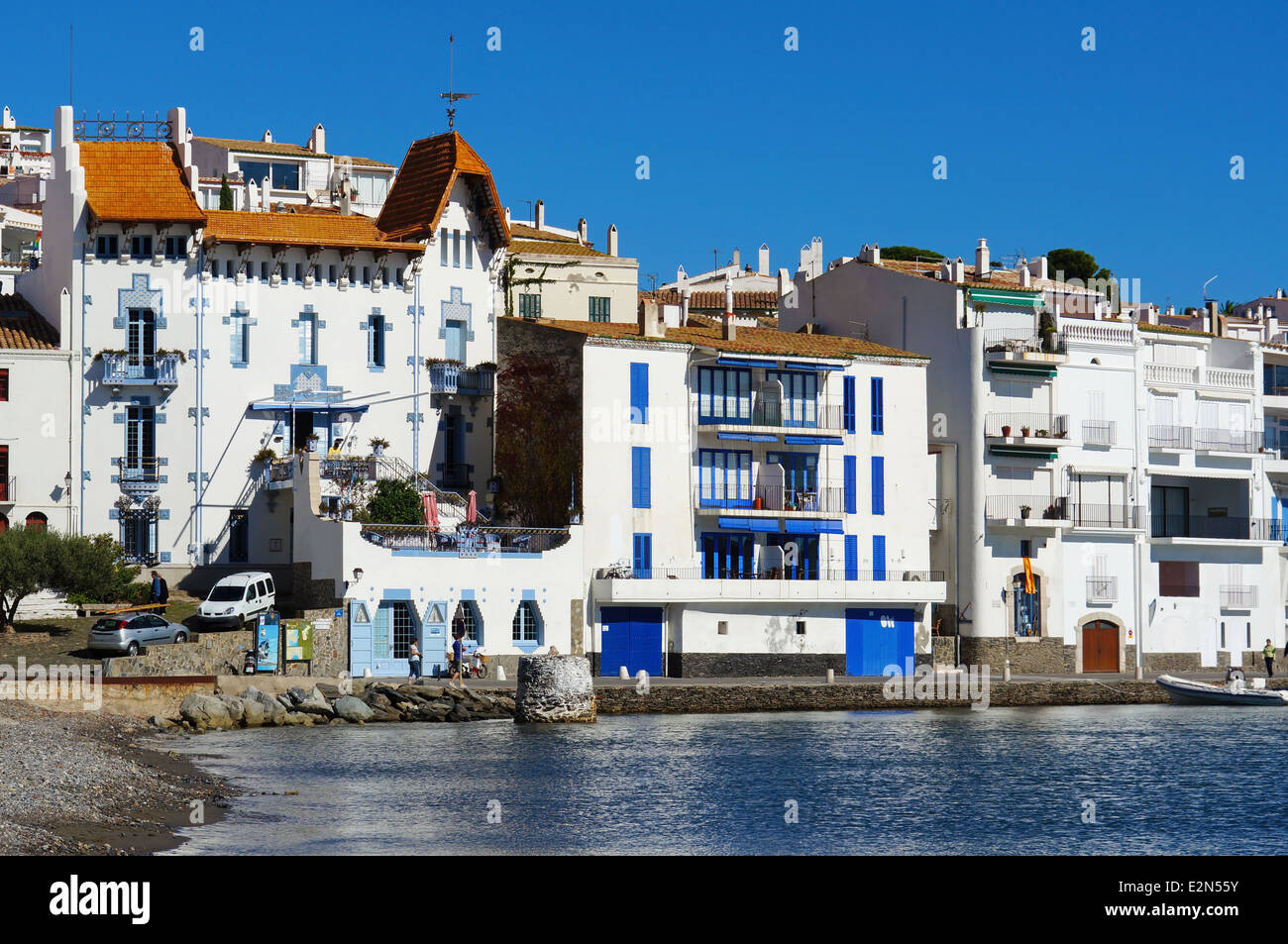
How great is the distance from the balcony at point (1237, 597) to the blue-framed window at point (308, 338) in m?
39.8

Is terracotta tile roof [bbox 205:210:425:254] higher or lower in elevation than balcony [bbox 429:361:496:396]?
higher

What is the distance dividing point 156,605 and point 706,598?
726 inches

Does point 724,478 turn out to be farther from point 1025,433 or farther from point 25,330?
point 25,330

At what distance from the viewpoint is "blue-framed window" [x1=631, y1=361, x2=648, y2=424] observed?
2472 inches

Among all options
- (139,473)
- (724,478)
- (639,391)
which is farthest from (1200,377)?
(139,473)

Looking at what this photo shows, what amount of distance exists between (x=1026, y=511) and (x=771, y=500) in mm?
11961

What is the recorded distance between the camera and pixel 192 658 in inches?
2012

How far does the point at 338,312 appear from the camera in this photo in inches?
2576

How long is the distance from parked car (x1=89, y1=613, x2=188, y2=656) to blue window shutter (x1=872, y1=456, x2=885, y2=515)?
27.0m

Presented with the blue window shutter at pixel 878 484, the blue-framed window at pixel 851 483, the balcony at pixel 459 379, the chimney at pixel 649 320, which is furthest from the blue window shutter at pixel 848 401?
the balcony at pixel 459 379

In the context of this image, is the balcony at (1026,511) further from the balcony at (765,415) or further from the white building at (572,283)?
the white building at (572,283)

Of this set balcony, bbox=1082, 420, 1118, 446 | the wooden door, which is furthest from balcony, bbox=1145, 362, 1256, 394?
the wooden door

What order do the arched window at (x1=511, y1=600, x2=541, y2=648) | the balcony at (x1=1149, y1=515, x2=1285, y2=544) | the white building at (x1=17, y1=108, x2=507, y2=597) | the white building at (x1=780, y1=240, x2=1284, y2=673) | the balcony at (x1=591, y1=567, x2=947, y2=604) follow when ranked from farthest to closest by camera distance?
the balcony at (x1=1149, y1=515, x2=1285, y2=544) < the white building at (x1=780, y1=240, x2=1284, y2=673) < the white building at (x1=17, y1=108, x2=507, y2=597) < the balcony at (x1=591, y1=567, x2=947, y2=604) < the arched window at (x1=511, y1=600, x2=541, y2=648)

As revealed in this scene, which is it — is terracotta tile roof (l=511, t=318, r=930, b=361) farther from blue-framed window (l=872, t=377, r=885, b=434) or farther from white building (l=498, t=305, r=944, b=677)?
blue-framed window (l=872, t=377, r=885, b=434)
